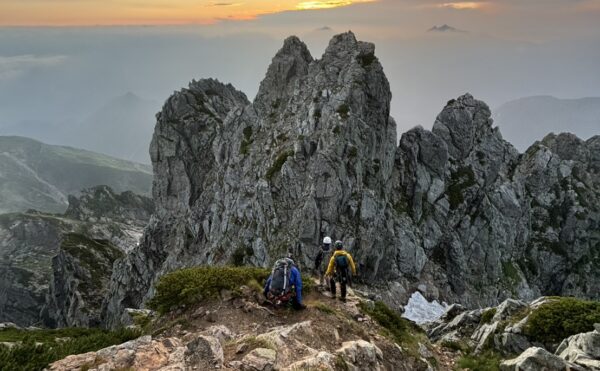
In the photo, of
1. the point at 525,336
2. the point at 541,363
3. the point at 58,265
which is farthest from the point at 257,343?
the point at 58,265

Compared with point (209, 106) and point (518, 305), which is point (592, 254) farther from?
point (209, 106)

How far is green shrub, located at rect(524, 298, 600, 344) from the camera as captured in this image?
Answer: 21594 millimetres

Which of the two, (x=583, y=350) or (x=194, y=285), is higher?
(x=194, y=285)

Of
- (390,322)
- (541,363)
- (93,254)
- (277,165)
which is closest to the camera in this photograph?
(541,363)

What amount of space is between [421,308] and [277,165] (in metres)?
32.5

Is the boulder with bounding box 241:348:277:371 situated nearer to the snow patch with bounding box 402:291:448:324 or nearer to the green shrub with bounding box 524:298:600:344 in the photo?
the green shrub with bounding box 524:298:600:344

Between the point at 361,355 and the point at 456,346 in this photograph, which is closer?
the point at 361,355

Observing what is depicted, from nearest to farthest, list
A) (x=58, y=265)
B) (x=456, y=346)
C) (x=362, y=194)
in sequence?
(x=456, y=346)
(x=362, y=194)
(x=58, y=265)

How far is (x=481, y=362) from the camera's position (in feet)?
70.4

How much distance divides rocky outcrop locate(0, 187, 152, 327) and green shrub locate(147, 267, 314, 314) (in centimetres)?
8144

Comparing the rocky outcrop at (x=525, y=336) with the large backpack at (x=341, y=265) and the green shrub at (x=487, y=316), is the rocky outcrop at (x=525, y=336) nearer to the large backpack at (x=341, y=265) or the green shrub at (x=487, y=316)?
the green shrub at (x=487, y=316)

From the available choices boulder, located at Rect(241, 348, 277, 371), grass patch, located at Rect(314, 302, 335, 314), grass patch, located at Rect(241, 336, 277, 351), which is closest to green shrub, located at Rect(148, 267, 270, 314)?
grass patch, located at Rect(314, 302, 335, 314)

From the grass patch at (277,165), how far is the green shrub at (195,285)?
153ft

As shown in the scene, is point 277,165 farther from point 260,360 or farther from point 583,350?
point 260,360
